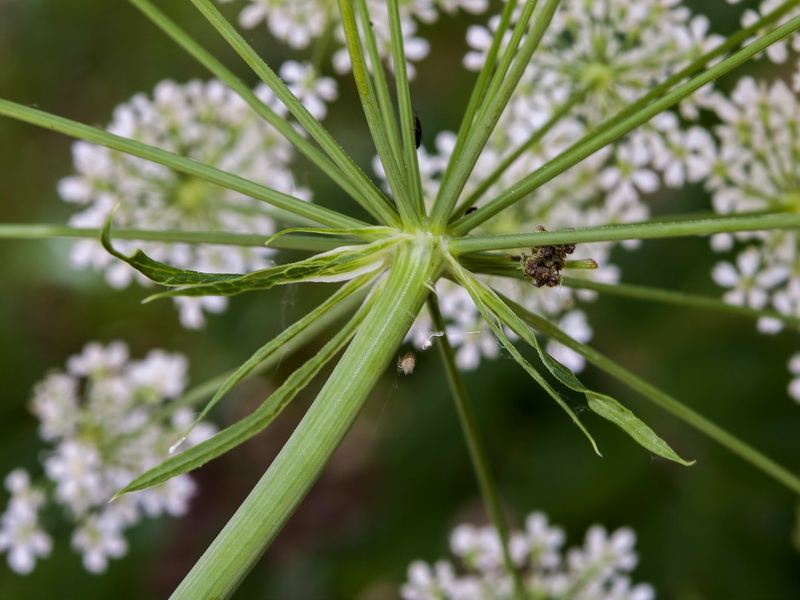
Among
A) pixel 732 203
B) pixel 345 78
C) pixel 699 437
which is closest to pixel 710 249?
pixel 699 437

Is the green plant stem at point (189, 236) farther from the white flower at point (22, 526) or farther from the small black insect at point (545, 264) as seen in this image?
the white flower at point (22, 526)

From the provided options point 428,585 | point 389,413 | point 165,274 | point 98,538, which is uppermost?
point 165,274

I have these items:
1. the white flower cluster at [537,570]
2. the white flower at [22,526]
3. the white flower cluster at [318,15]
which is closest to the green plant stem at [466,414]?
the white flower cluster at [537,570]

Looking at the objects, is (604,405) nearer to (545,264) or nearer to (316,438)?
(545,264)

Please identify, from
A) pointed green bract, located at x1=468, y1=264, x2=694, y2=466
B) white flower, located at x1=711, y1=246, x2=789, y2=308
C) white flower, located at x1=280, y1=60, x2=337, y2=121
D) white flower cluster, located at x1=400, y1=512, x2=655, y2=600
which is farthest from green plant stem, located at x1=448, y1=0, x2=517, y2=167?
white flower cluster, located at x1=400, y1=512, x2=655, y2=600

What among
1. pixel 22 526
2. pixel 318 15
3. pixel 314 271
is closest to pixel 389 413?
pixel 22 526

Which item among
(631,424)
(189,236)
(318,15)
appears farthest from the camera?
(318,15)

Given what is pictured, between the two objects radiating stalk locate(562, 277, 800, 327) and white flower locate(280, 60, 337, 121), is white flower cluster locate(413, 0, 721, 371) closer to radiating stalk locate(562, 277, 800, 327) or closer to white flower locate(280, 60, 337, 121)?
white flower locate(280, 60, 337, 121)
